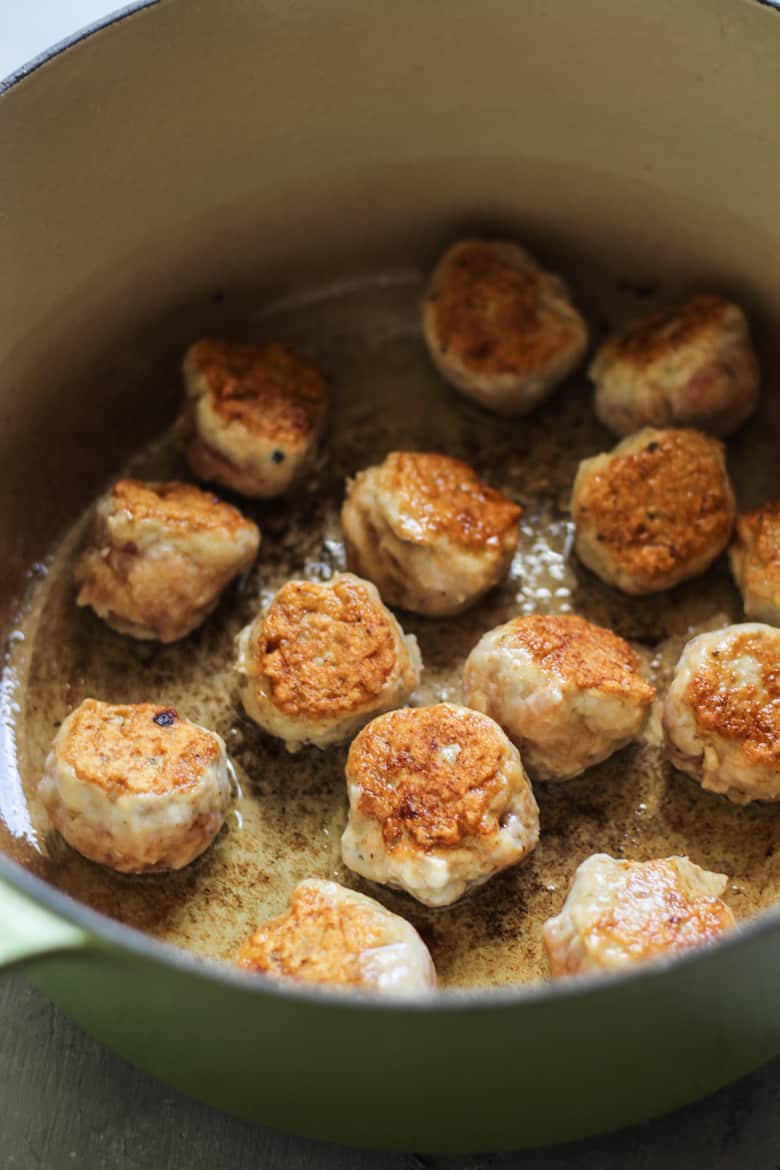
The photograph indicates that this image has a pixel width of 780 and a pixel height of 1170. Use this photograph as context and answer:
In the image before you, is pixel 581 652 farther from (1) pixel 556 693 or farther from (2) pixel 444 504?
(2) pixel 444 504

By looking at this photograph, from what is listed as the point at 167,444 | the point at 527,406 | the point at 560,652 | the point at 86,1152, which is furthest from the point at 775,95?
the point at 86,1152

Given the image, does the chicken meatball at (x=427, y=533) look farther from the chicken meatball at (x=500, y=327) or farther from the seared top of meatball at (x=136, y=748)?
the seared top of meatball at (x=136, y=748)

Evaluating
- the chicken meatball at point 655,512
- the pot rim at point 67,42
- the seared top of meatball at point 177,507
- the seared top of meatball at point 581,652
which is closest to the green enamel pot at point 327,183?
the pot rim at point 67,42

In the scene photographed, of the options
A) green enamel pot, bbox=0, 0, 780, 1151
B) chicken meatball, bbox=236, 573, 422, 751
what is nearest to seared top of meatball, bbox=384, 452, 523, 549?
chicken meatball, bbox=236, 573, 422, 751

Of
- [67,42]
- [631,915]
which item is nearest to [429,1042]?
[631,915]

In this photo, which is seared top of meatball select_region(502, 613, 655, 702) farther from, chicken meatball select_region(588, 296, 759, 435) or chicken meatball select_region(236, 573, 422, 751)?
chicken meatball select_region(588, 296, 759, 435)

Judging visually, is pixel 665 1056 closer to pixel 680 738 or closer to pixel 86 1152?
pixel 680 738
